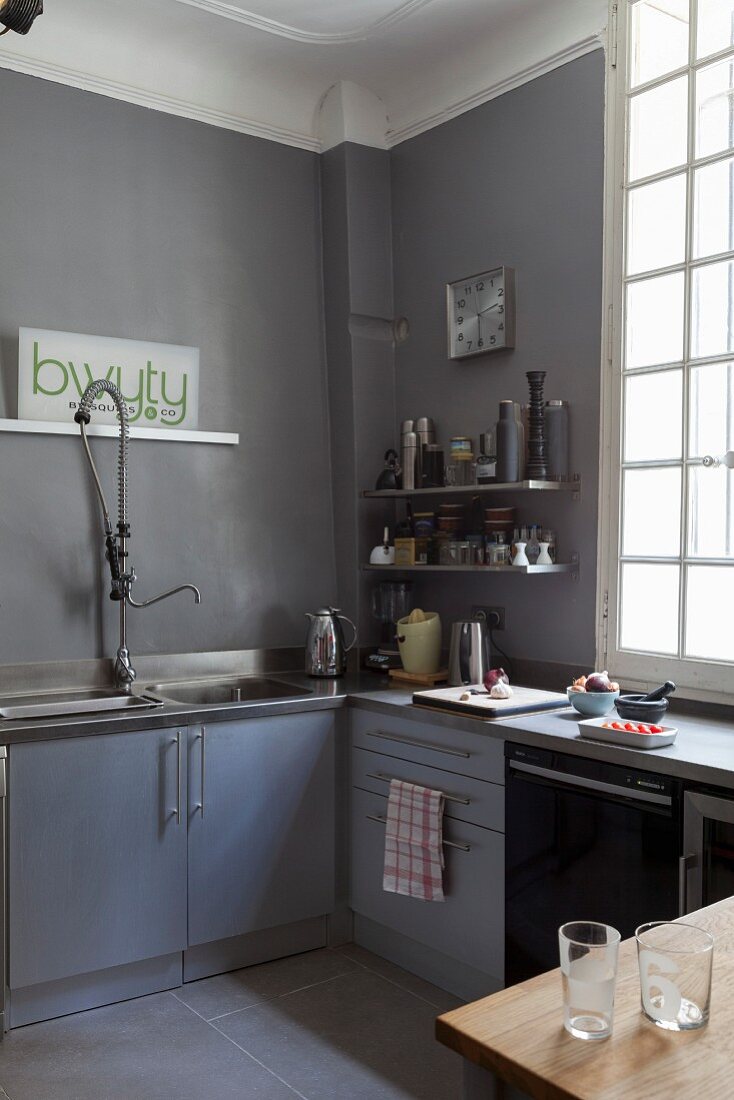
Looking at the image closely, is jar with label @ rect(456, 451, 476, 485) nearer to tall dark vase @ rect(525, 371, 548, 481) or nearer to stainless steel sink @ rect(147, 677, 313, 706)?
tall dark vase @ rect(525, 371, 548, 481)

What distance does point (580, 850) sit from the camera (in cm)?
232

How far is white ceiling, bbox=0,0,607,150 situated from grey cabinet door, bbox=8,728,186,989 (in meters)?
2.26

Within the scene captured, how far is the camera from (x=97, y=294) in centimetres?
333

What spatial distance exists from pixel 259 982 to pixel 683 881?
1.41 m

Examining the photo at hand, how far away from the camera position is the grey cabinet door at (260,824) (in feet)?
9.37

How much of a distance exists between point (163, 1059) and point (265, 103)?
10.7 feet

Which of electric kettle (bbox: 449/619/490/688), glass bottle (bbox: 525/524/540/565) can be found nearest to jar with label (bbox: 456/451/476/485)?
glass bottle (bbox: 525/524/540/565)

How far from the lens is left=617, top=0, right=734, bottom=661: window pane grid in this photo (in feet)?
8.91

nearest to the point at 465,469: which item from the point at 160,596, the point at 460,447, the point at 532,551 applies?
the point at 460,447

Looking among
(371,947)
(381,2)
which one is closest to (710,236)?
(381,2)

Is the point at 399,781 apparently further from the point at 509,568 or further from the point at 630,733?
the point at 630,733

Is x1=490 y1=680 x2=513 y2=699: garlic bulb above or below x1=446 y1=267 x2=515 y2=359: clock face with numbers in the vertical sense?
below

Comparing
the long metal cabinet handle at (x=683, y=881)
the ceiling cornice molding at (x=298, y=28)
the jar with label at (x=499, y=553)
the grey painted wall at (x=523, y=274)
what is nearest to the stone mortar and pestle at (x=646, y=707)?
the long metal cabinet handle at (x=683, y=881)

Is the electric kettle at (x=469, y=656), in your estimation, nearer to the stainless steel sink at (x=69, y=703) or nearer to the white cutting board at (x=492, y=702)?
the white cutting board at (x=492, y=702)
